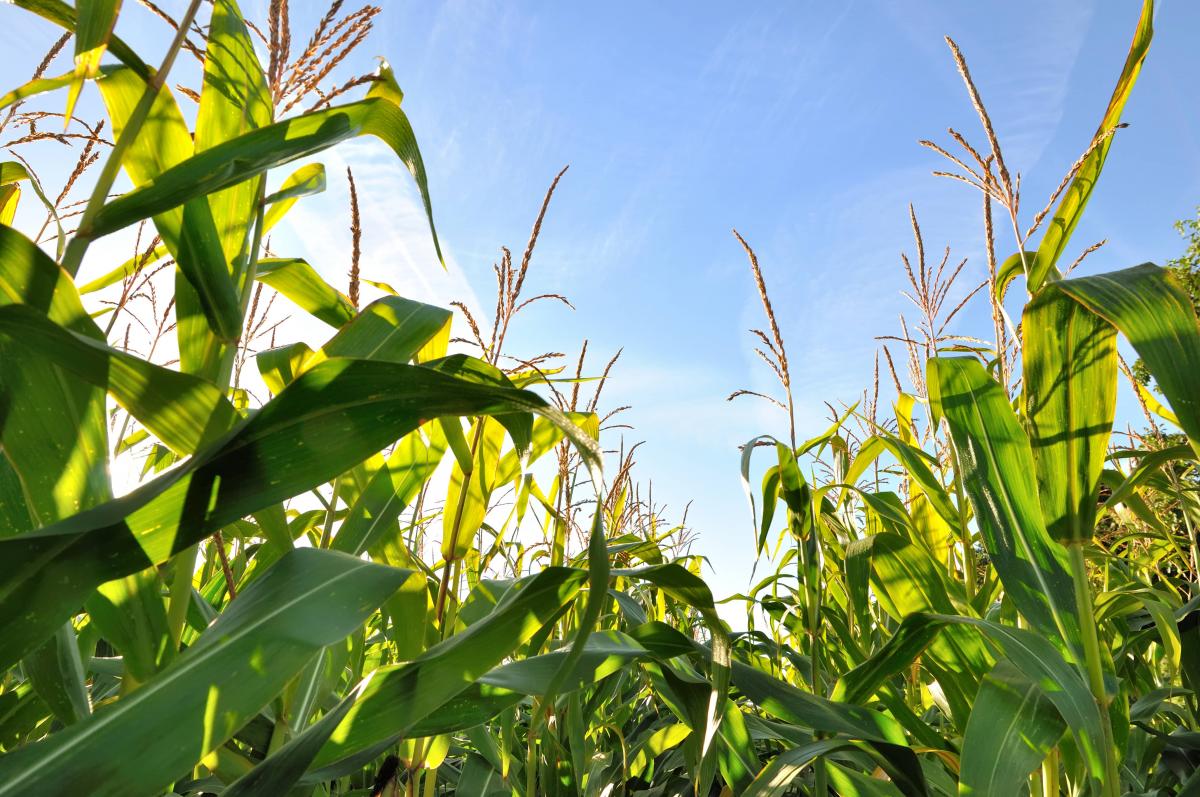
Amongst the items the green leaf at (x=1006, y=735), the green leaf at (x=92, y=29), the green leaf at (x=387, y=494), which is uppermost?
the green leaf at (x=92, y=29)

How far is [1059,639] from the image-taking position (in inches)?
38.9

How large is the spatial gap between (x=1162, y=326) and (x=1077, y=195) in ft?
1.23

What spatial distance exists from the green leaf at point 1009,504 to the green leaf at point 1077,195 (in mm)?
170

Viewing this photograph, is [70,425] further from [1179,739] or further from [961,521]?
[1179,739]

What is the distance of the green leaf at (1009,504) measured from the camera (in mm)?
996

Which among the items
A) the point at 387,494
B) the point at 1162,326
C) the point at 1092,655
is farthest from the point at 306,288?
the point at 1092,655

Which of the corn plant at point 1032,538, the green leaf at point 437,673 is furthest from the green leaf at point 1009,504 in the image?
the green leaf at point 437,673

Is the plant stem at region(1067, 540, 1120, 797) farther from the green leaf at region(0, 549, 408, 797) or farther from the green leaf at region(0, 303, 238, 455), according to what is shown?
the green leaf at region(0, 303, 238, 455)

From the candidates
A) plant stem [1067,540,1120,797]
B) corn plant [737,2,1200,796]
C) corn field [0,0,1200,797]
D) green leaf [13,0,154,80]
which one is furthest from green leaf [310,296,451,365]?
plant stem [1067,540,1120,797]

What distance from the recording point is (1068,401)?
3.13 feet

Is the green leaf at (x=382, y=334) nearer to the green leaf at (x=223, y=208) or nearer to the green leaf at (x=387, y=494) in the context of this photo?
the green leaf at (x=223, y=208)

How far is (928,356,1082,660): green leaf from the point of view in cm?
100

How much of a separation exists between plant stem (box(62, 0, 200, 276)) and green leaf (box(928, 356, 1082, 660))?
1.08 m

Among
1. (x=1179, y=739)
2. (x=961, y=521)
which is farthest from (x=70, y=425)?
(x=1179, y=739)
